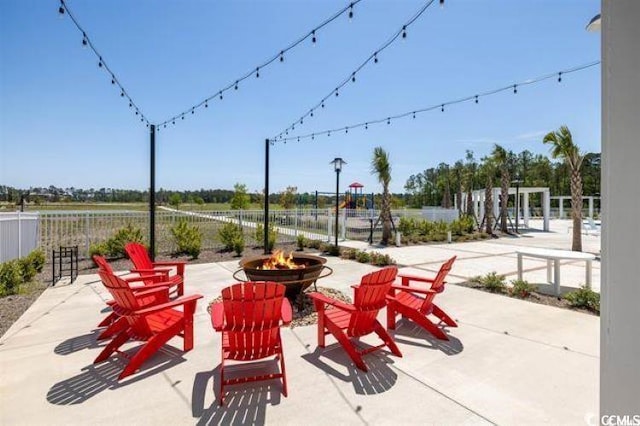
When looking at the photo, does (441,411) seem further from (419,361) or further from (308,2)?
(308,2)

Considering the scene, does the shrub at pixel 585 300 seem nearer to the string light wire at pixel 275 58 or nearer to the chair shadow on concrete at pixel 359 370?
the chair shadow on concrete at pixel 359 370

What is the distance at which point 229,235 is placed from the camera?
10.1 m

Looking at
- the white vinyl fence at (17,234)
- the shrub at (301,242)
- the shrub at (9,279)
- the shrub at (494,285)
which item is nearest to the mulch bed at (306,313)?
the shrub at (494,285)

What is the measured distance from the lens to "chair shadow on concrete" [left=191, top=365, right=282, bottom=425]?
2443 millimetres

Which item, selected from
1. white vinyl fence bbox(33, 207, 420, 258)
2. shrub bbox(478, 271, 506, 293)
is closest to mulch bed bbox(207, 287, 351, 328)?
shrub bbox(478, 271, 506, 293)

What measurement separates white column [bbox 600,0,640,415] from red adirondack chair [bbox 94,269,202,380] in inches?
128

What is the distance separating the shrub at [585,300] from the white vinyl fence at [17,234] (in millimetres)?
10438

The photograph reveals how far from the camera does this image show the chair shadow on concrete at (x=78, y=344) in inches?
138

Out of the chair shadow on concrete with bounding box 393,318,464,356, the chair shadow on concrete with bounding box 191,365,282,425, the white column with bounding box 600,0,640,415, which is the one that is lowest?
the chair shadow on concrete with bounding box 191,365,282,425

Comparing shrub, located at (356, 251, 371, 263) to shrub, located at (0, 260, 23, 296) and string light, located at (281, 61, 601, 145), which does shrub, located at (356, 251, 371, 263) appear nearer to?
string light, located at (281, 61, 601, 145)

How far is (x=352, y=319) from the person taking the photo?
3.33m

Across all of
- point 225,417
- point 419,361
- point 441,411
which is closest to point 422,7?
point 419,361

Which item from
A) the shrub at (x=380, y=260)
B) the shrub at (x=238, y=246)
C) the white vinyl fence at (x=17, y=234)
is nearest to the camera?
the white vinyl fence at (x=17, y=234)

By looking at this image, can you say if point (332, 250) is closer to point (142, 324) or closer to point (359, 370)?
point (359, 370)
